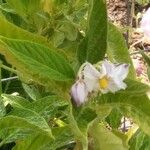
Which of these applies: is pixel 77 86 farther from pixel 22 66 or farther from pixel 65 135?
pixel 65 135

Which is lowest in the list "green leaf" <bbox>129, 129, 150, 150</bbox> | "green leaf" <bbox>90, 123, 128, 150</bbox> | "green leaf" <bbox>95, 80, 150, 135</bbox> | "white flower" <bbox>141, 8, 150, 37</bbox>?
"green leaf" <bbox>129, 129, 150, 150</bbox>

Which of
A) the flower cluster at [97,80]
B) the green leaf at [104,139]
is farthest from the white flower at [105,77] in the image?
the green leaf at [104,139]

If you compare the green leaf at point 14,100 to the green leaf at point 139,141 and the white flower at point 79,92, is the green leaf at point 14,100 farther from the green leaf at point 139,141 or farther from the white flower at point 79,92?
the green leaf at point 139,141

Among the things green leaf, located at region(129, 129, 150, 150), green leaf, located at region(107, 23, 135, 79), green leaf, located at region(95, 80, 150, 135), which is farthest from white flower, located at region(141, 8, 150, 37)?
green leaf, located at region(129, 129, 150, 150)

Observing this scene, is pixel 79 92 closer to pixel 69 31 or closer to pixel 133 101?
pixel 133 101

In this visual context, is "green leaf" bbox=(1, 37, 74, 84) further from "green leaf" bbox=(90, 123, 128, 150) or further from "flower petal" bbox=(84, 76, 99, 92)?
"green leaf" bbox=(90, 123, 128, 150)

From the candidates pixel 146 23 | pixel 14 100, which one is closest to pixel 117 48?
pixel 146 23
